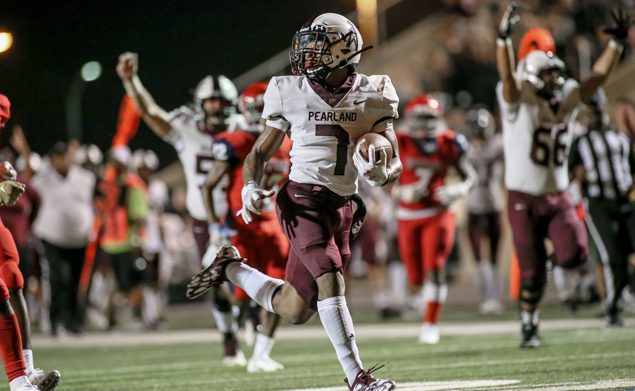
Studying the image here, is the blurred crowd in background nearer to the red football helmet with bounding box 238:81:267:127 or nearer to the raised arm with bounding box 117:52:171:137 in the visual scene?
the raised arm with bounding box 117:52:171:137

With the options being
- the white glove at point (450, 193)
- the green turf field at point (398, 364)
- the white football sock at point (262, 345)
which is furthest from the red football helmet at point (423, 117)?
the white football sock at point (262, 345)

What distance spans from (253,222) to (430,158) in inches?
95.3

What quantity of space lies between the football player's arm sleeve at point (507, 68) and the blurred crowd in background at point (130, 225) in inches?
138

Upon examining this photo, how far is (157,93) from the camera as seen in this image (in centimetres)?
1973

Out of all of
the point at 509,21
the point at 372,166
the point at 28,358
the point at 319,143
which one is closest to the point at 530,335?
the point at 509,21

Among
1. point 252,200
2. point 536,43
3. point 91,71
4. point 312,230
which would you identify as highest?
point 91,71

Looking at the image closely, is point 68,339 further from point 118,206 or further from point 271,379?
point 271,379

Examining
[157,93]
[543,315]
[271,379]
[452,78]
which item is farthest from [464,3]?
[271,379]

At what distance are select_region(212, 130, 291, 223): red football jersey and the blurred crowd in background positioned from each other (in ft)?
8.83

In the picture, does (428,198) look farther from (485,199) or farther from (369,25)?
(369,25)

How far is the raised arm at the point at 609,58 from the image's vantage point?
28.2 ft

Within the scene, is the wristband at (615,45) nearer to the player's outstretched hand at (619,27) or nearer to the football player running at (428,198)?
the player's outstretched hand at (619,27)

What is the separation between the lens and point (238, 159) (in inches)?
323

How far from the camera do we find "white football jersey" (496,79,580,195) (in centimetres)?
851
